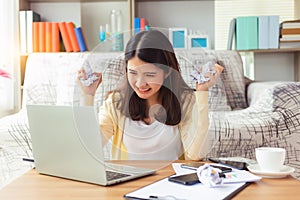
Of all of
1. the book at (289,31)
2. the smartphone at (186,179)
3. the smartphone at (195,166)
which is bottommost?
the smartphone at (195,166)

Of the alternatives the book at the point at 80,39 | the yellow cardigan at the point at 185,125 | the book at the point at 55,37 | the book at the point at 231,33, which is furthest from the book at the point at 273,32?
the yellow cardigan at the point at 185,125

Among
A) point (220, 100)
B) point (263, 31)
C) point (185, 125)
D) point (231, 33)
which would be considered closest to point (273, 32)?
point (263, 31)

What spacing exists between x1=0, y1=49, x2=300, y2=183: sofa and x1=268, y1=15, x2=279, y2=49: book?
0.28m

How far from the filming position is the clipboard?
2.49 feet

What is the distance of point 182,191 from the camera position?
80cm

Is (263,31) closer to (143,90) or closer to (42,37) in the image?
(42,37)

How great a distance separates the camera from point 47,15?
328cm

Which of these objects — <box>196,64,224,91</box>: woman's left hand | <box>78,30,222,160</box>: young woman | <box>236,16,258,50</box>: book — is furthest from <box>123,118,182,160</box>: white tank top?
<box>236,16,258,50</box>: book

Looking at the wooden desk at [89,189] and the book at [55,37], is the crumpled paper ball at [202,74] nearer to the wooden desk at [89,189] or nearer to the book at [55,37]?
the wooden desk at [89,189]

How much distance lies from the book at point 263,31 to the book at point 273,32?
0.06ft

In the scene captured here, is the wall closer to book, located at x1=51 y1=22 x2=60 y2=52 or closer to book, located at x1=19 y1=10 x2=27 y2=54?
book, located at x1=51 y1=22 x2=60 y2=52

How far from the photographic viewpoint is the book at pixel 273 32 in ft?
9.75

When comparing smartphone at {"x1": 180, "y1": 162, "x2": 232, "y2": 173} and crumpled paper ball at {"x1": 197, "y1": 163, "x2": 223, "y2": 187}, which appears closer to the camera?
crumpled paper ball at {"x1": 197, "y1": 163, "x2": 223, "y2": 187}

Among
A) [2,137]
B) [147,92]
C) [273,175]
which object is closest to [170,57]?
[147,92]
